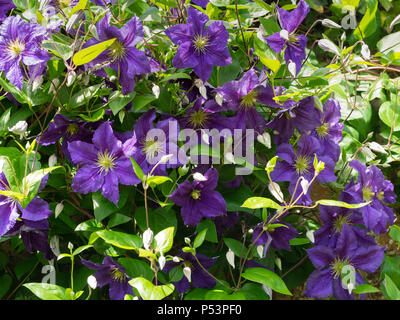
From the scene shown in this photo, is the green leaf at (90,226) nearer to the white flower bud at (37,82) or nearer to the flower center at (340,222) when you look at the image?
the white flower bud at (37,82)

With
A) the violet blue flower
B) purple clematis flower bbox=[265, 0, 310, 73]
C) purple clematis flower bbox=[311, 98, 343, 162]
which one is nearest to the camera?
the violet blue flower

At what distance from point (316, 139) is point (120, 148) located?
427mm

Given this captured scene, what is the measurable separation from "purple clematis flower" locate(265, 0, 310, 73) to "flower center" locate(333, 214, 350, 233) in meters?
0.35

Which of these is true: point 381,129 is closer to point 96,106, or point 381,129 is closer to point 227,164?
point 227,164

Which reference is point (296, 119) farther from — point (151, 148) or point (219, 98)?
point (151, 148)

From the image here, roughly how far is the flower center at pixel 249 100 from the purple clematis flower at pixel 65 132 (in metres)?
0.32

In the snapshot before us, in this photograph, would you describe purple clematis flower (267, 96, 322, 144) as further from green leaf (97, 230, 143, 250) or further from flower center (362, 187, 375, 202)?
green leaf (97, 230, 143, 250)

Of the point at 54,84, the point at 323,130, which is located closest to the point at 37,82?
the point at 54,84

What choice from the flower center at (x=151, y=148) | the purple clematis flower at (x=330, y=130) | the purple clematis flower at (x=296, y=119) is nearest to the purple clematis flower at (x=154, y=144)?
the flower center at (x=151, y=148)

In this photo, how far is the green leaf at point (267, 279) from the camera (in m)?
0.84

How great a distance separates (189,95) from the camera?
3.26 feet

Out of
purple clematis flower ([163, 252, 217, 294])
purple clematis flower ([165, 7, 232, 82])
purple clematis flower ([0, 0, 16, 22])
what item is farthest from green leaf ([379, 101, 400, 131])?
purple clematis flower ([0, 0, 16, 22])

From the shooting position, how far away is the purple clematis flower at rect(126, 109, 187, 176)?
874 mm

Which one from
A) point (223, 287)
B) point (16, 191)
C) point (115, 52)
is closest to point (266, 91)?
point (115, 52)
